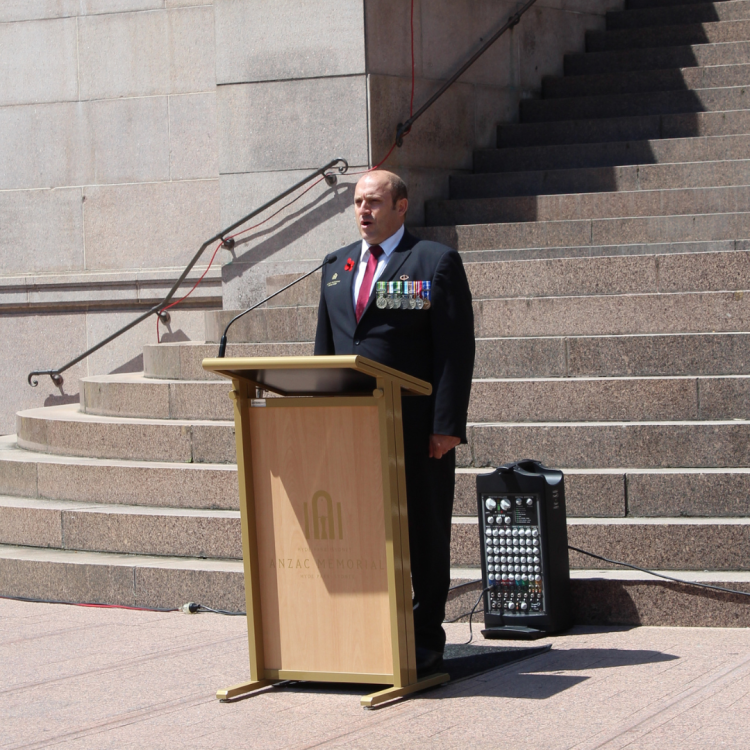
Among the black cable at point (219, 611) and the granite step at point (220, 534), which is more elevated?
the granite step at point (220, 534)

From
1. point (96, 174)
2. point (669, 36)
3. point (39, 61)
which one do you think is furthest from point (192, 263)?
point (669, 36)

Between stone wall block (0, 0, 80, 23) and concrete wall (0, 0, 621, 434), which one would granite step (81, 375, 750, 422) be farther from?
stone wall block (0, 0, 80, 23)

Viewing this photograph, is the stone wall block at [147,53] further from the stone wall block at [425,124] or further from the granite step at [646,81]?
the granite step at [646,81]

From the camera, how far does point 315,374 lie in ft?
15.2

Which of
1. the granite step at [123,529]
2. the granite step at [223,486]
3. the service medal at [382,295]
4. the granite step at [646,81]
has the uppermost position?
the granite step at [646,81]

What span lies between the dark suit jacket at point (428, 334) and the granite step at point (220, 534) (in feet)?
5.04

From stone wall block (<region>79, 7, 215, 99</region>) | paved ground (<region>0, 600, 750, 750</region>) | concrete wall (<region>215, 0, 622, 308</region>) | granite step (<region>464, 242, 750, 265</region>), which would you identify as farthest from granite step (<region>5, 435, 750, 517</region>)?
stone wall block (<region>79, 7, 215, 99</region>)

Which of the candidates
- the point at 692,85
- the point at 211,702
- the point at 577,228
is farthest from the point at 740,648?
the point at 692,85

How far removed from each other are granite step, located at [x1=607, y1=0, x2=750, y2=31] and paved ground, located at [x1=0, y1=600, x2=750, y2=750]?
837 centimetres

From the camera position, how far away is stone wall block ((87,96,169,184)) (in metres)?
12.5

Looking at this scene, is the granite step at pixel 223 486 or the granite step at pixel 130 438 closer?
the granite step at pixel 223 486

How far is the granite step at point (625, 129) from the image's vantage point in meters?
10.6

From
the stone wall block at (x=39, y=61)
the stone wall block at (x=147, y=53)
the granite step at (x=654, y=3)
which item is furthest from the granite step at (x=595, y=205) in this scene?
the stone wall block at (x=39, y=61)

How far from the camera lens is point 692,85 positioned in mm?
11438
